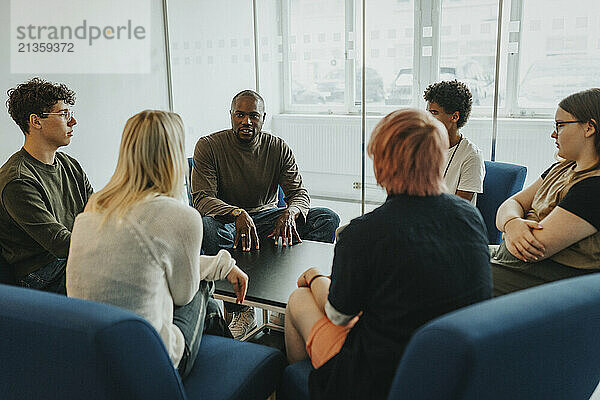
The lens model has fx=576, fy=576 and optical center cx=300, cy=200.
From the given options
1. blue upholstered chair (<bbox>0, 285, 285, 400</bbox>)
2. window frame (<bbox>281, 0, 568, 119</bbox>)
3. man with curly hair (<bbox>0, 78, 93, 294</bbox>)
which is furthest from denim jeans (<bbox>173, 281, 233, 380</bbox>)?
window frame (<bbox>281, 0, 568, 119</bbox>)

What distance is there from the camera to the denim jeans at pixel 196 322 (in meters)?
1.63

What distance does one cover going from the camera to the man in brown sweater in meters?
3.13

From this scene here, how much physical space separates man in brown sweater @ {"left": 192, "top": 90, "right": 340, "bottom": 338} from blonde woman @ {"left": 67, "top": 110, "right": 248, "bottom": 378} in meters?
1.42

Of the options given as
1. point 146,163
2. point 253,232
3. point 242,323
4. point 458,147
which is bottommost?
point 242,323

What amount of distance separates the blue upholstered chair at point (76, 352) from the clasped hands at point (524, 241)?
4.38 feet

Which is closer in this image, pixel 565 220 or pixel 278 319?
pixel 565 220

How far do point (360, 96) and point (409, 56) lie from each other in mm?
497

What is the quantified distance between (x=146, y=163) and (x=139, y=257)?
26cm

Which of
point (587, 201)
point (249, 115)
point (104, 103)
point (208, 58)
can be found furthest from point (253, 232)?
point (208, 58)

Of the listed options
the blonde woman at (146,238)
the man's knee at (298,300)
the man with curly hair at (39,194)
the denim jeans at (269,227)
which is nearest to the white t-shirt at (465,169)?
the denim jeans at (269,227)

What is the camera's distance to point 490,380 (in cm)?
112

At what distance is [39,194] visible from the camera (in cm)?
229

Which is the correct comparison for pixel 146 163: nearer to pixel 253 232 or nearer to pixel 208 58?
pixel 253 232

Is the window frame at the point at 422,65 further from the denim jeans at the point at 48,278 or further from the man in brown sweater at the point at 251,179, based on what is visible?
the denim jeans at the point at 48,278
